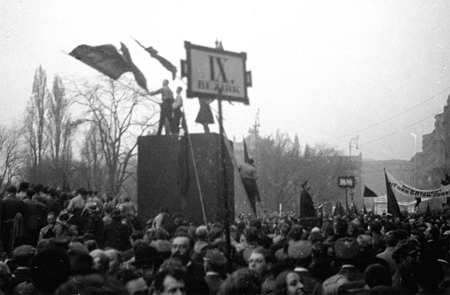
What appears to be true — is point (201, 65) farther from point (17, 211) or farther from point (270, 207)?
point (270, 207)

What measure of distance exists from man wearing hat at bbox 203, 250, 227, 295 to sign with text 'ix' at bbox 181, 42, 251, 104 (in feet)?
5.50

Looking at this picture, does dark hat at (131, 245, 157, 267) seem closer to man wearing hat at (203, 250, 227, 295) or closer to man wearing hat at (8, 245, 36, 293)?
man wearing hat at (203, 250, 227, 295)

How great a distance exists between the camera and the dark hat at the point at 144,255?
223 inches

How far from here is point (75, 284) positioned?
4332 millimetres

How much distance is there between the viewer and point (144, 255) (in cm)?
575

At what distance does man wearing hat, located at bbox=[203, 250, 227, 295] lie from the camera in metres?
5.25

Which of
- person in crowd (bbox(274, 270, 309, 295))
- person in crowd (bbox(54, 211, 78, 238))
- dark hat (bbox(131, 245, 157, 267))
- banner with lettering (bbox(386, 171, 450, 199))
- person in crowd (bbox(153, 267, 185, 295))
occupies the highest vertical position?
banner with lettering (bbox(386, 171, 450, 199))

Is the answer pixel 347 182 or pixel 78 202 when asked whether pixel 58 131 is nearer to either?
pixel 78 202

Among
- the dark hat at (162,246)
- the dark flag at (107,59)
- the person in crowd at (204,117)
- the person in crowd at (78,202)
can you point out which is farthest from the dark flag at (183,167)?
the dark hat at (162,246)

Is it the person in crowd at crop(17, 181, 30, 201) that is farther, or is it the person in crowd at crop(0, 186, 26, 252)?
the person in crowd at crop(17, 181, 30, 201)

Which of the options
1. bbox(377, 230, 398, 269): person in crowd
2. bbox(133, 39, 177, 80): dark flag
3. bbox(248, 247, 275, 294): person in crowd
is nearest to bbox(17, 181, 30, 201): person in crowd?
bbox(133, 39, 177, 80): dark flag

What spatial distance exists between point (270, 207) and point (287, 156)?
11.4 m

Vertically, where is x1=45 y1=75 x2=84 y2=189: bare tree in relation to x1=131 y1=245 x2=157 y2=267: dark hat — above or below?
above

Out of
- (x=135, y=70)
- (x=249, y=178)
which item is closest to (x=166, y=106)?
(x=135, y=70)
